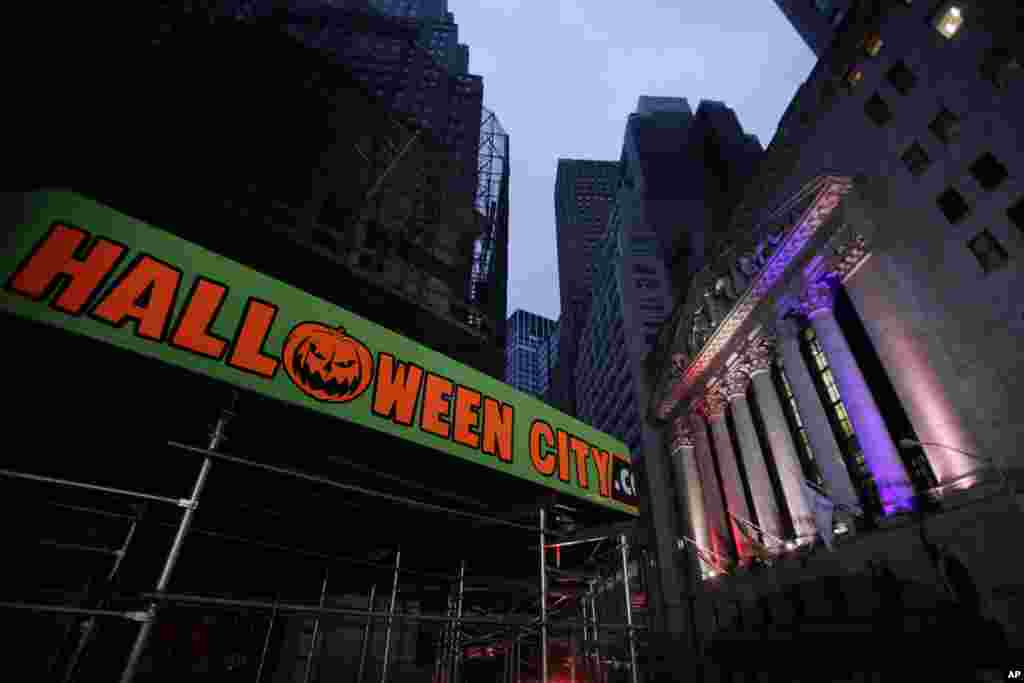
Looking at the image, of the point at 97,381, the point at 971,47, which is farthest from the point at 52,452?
the point at 971,47

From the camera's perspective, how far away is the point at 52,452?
4.42m

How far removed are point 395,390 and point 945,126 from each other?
26.1 meters

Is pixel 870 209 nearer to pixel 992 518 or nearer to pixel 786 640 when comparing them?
pixel 992 518

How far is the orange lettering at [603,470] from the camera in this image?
6.38 m

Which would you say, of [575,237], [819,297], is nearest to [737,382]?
[819,297]

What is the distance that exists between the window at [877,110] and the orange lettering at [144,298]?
96.7ft

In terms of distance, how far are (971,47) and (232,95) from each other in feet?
92.0

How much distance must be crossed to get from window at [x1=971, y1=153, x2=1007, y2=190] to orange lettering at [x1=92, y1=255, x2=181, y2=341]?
25124mm

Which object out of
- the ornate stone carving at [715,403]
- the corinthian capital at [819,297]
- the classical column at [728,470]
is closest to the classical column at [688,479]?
the classical column at [728,470]

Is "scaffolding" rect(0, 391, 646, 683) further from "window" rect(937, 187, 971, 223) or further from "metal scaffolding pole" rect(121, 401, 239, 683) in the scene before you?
"window" rect(937, 187, 971, 223)

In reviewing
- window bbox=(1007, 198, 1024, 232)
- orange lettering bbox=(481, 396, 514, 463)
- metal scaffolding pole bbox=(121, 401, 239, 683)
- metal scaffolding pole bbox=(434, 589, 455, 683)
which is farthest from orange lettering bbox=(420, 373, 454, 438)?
window bbox=(1007, 198, 1024, 232)

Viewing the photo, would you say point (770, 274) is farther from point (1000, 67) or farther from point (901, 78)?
point (1000, 67)

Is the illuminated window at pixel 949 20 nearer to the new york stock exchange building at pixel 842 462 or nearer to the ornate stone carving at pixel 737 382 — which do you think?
the new york stock exchange building at pixel 842 462

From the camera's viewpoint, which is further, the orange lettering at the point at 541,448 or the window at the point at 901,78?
the window at the point at 901,78
